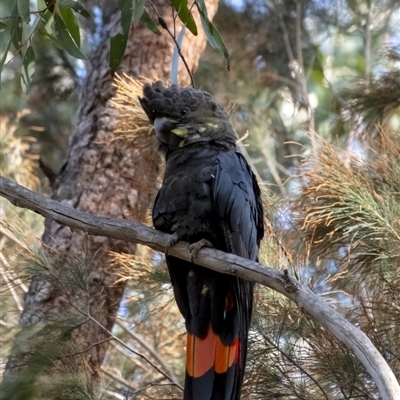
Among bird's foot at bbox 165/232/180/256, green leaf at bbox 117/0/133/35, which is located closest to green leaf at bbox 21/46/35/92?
green leaf at bbox 117/0/133/35

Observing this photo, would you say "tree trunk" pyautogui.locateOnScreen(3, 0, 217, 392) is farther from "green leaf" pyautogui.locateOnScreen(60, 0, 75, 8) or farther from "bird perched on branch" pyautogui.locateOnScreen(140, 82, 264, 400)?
"green leaf" pyautogui.locateOnScreen(60, 0, 75, 8)

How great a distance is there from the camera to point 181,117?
2.47 metres

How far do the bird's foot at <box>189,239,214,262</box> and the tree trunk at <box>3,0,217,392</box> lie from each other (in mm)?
758

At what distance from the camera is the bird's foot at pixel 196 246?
2.22 m

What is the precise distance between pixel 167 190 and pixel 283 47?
3621 millimetres

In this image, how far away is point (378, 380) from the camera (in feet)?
5.19

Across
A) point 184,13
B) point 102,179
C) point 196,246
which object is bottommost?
point 196,246

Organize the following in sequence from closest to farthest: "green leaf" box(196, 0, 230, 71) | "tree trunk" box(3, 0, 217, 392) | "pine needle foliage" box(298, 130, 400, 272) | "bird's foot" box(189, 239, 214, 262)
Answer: "green leaf" box(196, 0, 230, 71) → "bird's foot" box(189, 239, 214, 262) → "pine needle foliage" box(298, 130, 400, 272) → "tree trunk" box(3, 0, 217, 392)

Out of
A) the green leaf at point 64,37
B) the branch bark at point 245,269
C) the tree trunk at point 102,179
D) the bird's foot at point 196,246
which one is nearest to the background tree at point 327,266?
the tree trunk at point 102,179

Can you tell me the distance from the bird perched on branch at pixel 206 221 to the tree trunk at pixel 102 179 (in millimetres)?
625

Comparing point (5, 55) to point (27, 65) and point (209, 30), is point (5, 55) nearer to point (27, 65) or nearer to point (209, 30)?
point (27, 65)

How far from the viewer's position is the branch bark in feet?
5.32

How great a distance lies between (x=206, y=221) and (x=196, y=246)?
0.47 feet

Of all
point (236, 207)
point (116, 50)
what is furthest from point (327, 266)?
point (116, 50)
